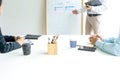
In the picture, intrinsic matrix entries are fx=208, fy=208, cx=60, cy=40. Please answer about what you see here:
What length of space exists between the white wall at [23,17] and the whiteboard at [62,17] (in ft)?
0.54

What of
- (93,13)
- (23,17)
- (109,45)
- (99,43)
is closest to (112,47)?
(109,45)

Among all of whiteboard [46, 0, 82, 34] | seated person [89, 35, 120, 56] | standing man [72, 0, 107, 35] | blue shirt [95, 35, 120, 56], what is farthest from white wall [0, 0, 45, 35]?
blue shirt [95, 35, 120, 56]

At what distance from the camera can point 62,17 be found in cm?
392

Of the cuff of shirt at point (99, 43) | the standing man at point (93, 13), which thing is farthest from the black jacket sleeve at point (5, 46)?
the standing man at point (93, 13)

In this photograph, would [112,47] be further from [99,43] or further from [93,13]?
A: [93,13]

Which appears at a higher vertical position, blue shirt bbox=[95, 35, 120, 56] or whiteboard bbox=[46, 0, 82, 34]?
whiteboard bbox=[46, 0, 82, 34]

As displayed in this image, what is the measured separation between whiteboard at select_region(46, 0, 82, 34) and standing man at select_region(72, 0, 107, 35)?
0.20 meters

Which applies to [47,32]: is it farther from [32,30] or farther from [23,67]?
[23,67]

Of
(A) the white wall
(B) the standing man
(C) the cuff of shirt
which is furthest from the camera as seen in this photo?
(A) the white wall

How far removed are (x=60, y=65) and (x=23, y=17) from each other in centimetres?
267

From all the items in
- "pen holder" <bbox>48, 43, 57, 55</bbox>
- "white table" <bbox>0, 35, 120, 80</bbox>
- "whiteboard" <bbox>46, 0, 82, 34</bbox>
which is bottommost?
"white table" <bbox>0, 35, 120, 80</bbox>

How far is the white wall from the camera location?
3.99 meters

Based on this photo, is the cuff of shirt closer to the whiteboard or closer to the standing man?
the standing man

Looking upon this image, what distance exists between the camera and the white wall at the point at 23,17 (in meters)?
3.99
